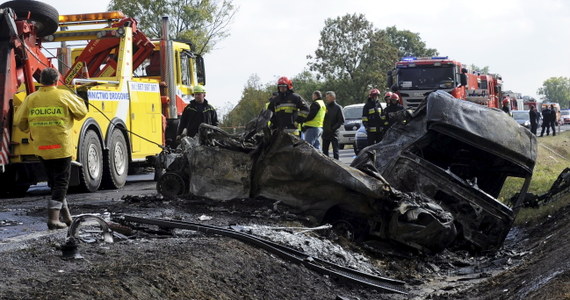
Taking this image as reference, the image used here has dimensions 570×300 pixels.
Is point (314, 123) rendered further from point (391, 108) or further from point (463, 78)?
point (463, 78)

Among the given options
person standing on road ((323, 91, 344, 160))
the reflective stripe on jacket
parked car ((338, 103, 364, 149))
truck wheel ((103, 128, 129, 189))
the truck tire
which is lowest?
parked car ((338, 103, 364, 149))

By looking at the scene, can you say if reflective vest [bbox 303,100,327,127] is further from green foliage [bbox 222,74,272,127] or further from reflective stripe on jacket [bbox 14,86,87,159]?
green foliage [bbox 222,74,272,127]

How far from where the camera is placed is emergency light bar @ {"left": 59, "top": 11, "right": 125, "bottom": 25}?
677 inches

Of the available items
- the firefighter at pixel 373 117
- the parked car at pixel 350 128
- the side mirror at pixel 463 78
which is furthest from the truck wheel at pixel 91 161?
the side mirror at pixel 463 78

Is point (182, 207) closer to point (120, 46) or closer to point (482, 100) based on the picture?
point (120, 46)

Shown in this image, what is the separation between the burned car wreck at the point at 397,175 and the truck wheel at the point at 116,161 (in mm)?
3752

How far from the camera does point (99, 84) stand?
14.8 m

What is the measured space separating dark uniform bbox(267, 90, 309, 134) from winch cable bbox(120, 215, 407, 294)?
5.86m

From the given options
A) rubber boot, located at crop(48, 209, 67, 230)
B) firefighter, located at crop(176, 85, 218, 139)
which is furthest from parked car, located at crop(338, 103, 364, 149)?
rubber boot, located at crop(48, 209, 67, 230)

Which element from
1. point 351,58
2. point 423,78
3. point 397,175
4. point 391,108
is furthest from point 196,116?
point 351,58

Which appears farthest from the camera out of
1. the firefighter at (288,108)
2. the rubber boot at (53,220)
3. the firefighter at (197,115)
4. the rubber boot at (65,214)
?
the firefighter at (197,115)

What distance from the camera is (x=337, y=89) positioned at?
2467 inches

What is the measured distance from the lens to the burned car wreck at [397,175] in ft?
33.2

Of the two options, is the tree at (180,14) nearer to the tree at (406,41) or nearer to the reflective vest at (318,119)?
the reflective vest at (318,119)
